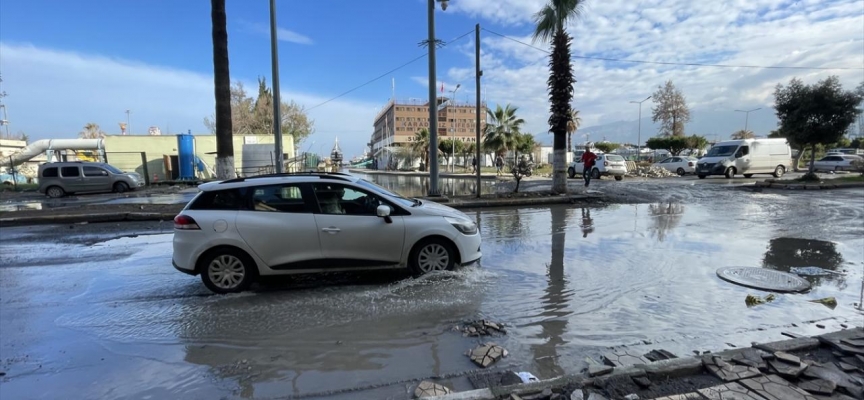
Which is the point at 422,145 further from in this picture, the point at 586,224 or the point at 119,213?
the point at 586,224

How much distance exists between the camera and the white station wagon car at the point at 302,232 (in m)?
5.55

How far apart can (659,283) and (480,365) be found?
3454 mm

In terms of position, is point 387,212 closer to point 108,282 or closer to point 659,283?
point 659,283

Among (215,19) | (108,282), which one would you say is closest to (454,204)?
(215,19)

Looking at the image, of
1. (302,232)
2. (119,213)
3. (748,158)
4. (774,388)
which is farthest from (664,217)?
(748,158)

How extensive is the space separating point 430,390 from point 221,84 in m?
11.7

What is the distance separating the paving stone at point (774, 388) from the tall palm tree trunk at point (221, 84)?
12415 mm

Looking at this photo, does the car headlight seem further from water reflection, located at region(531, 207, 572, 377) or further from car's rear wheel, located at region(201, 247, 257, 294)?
car's rear wheel, located at region(201, 247, 257, 294)

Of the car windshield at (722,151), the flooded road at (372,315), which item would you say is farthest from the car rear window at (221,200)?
the car windshield at (722,151)

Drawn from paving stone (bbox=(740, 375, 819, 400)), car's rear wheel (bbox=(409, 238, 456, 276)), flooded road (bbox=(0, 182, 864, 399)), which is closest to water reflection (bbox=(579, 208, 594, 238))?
flooded road (bbox=(0, 182, 864, 399))

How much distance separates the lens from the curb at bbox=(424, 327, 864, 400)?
3031 mm

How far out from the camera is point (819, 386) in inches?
122

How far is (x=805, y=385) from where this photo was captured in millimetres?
3129

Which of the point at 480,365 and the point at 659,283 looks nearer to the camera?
the point at 480,365
